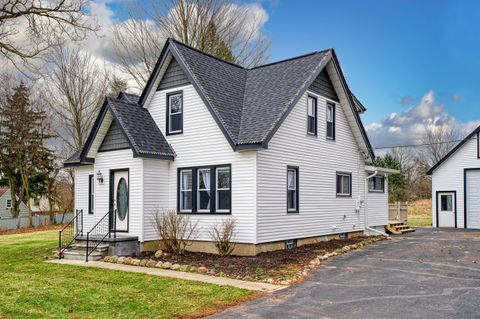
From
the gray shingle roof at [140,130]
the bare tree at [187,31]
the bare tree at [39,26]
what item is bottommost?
the gray shingle roof at [140,130]

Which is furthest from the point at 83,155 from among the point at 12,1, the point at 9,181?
the point at 9,181

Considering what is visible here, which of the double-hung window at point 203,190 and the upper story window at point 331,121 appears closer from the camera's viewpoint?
the double-hung window at point 203,190

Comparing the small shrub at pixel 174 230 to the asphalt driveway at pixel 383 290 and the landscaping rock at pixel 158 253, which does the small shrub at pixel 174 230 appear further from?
the asphalt driveway at pixel 383 290

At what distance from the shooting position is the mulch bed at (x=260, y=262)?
11617mm

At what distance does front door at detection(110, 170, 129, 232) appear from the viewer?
16.1 meters

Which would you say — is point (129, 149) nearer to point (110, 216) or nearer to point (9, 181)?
point (110, 216)

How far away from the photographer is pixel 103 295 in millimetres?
9484

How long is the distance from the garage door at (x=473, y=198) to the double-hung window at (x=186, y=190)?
1810 centimetres

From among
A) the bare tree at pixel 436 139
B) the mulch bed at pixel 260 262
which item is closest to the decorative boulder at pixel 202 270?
the mulch bed at pixel 260 262

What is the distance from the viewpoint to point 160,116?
17266 millimetres

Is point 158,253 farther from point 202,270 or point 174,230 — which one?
point 202,270

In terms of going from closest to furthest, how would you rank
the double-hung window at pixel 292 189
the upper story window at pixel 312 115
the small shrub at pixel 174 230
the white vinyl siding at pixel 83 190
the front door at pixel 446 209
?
the small shrub at pixel 174 230 → the double-hung window at pixel 292 189 → the upper story window at pixel 312 115 → the white vinyl siding at pixel 83 190 → the front door at pixel 446 209

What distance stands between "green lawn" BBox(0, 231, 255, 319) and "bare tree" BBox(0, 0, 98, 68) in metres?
6.44

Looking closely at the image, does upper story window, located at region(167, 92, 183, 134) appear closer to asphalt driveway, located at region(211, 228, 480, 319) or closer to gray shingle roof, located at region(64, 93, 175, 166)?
gray shingle roof, located at region(64, 93, 175, 166)
